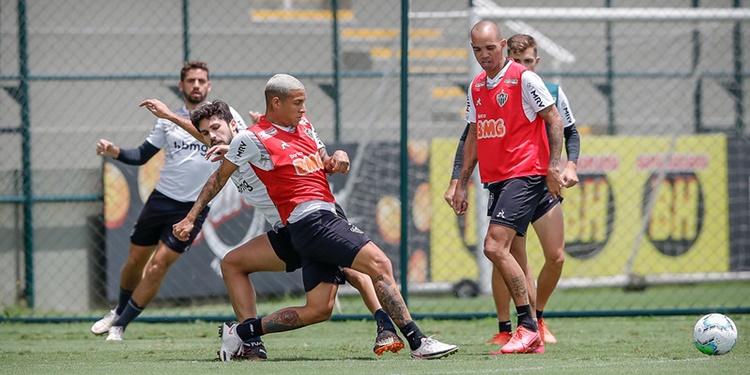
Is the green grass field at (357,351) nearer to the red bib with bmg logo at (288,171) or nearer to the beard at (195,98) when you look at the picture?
the red bib with bmg logo at (288,171)

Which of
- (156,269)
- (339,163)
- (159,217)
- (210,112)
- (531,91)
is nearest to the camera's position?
(339,163)

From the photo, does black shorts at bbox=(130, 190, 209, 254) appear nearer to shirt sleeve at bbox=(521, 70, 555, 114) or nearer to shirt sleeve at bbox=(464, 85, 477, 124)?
shirt sleeve at bbox=(464, 85, 477, 124)

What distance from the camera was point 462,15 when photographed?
10547mm

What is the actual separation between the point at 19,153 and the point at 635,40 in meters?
7.69

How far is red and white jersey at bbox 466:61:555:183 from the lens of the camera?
7.23 m

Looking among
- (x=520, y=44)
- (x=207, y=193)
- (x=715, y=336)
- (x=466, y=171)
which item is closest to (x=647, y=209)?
Result: (x=520, y=44)

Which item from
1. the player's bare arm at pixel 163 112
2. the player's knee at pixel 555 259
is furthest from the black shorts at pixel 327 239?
the player's knee at pixel 555 259

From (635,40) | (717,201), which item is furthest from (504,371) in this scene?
(635,40)

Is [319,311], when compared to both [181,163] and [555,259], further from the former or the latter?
[181,163]

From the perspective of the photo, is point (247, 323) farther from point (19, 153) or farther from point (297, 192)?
point (19, 153)

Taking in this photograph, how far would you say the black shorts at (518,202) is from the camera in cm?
717

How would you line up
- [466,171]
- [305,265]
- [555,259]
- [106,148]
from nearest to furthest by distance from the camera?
[305,265], [466,171], [555,259], [106,148]

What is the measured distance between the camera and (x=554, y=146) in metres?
7.16

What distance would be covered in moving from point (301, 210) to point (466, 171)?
1.56m
